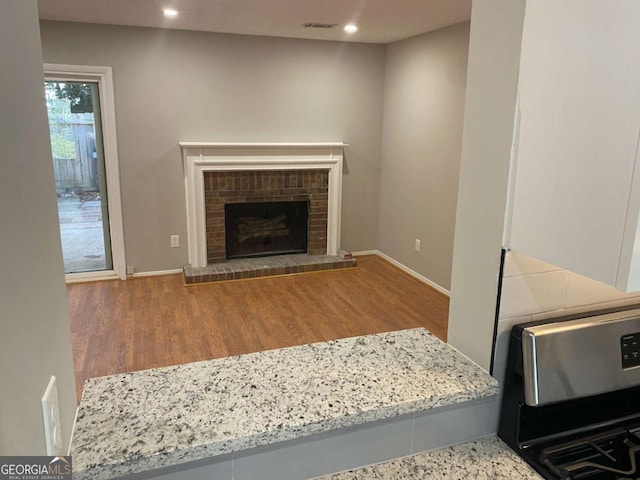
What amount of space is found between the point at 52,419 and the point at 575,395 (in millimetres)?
1018

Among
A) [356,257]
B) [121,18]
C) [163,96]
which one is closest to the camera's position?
[121,18]

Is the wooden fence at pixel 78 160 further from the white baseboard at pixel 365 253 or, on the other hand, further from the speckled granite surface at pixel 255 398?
the speckled granite surface at pixel 255 398

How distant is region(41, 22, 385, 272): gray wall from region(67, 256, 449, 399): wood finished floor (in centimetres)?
71

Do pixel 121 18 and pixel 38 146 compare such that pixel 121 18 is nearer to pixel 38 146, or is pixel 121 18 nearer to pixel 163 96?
pixel 163 96

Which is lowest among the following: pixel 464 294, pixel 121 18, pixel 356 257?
pixel 356 257

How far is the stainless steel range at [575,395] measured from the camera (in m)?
1.02

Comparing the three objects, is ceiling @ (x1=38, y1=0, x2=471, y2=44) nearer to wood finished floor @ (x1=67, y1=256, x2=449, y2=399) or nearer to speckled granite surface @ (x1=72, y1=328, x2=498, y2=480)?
wood finished floor @ (x1=67, y1=256, x2=449, y2=399)

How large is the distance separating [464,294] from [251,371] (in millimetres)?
545

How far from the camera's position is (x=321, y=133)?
5191mm

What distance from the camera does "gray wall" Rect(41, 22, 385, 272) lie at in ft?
14.4

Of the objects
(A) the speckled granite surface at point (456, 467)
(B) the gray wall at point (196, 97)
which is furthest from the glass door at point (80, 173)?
(A) the speckled granite surface at point (456, 467)

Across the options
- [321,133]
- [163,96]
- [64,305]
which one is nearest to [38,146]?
[64,305]

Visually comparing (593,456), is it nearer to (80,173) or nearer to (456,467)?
(456,467)

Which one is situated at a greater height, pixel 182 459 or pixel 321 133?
pixel 321 133
